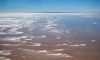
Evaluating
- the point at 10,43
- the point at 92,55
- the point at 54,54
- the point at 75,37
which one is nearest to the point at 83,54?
the point at 92,55

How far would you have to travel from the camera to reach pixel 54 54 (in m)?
4.31

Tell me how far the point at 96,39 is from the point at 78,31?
109 cm

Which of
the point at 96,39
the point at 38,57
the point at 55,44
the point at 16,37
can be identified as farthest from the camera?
the point at 16,37

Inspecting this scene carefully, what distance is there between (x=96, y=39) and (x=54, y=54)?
1554 mm

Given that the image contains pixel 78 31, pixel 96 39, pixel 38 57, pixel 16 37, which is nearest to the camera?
pixel 38 57

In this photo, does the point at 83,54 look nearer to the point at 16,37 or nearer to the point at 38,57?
the point at 38,57

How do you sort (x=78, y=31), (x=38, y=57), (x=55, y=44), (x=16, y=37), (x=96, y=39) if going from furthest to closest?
(x=78, y=31), (x=16, y=37), (x=96, y=39), (x=55, y=44), (x=38, y=57)

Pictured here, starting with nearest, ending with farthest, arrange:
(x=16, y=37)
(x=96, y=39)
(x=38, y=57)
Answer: (x=38, y=57) < (x=96, y=39) < (x=16, y=37)

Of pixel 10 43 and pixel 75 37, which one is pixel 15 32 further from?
pixel 75 37

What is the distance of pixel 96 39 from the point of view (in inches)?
212

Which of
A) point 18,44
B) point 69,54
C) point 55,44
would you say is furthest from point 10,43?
point 69,54

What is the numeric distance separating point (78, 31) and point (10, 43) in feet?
7.36

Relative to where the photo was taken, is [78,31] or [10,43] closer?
[10,43]

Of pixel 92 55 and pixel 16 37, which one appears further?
pixel 16 37
